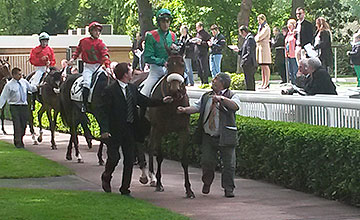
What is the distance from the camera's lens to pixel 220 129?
504 inches

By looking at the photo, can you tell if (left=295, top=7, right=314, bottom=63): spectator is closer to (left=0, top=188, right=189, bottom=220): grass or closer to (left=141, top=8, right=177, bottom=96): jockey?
(left=141, top=8, right=177, bottom=96): jockey

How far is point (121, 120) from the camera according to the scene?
12367mm

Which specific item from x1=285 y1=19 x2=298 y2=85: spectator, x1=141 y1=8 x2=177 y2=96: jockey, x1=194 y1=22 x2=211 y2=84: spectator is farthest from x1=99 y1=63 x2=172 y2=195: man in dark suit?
x1=194 y1=22 x2=211 y2=84: spectator

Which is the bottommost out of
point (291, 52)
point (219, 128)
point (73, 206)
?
point (73, 206)

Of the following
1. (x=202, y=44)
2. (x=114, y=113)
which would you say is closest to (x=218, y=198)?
(x=114, y=113)

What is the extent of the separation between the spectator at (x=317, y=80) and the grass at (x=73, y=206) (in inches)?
207

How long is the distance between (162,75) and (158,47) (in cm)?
45

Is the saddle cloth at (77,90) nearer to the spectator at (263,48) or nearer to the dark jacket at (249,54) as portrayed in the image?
the dark jacket at (249,54)

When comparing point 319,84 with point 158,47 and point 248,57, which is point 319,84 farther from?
point 248,57

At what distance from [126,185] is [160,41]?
289cm

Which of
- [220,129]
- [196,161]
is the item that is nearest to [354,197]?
[220,129]

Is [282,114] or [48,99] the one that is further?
[48,99]

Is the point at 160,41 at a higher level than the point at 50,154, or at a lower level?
higher

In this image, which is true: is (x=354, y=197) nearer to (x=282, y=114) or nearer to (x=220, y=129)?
(x=220, y=129)
